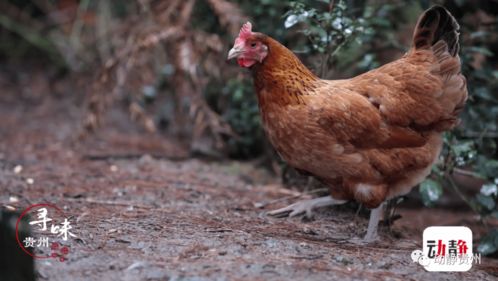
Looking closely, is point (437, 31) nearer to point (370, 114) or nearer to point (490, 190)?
point (370, 114)

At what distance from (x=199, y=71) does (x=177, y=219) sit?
3281 millimetres

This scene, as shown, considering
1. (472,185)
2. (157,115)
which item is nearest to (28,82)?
(157,115)

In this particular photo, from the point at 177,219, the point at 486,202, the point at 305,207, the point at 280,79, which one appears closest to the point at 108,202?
the point at 177,219

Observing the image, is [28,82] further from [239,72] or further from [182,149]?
[239,72]

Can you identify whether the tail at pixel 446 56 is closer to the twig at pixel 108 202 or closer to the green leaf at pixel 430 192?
the green leaf at pixel 430 192

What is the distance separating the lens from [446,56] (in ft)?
17.1

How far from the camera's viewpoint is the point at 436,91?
5.10 m

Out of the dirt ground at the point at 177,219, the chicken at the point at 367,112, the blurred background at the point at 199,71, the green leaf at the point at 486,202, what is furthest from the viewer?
the blurred background at the point at 199,71

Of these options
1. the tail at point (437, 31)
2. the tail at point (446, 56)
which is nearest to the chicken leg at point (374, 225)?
the tail at point (446, 56)

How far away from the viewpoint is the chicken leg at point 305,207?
545 centimetres

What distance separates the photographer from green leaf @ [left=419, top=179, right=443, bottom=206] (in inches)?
217

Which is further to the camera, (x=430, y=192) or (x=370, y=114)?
(x=430, y=192)

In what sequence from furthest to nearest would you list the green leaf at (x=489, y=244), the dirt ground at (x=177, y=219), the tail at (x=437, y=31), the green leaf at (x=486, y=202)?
the green leaf at (x=486, y=202) → the green leaf at (x=489, y=244) → the tail at (x=437, y=31) → the dirt ground at (x=177, y=219)

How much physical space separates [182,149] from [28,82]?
4.21 meters
